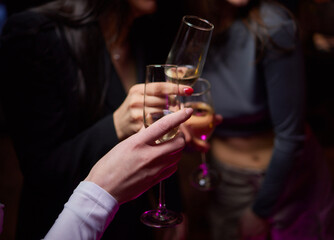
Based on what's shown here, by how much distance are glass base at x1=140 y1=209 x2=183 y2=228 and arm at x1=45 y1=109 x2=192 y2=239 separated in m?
0.18

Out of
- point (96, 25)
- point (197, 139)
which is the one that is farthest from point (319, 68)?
point (96, 25)

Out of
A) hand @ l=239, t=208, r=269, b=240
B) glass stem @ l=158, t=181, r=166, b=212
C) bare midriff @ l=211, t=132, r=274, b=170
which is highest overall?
glass stem @ l=158, t=181, r=166, b=212

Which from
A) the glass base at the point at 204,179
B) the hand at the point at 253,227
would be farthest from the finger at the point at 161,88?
the hand at the point at 253,227

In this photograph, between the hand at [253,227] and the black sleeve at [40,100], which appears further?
the hand at [253,227]

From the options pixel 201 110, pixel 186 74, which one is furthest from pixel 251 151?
pixel 186 74

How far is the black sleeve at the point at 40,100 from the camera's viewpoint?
112 cm

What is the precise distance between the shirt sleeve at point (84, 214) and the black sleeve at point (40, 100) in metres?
0.31

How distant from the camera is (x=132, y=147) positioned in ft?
2.56

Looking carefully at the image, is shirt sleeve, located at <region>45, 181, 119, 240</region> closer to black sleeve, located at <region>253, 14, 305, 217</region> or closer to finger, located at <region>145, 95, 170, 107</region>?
finger, located at <region>145, 95, 170, 107</region>

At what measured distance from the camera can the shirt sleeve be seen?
749mm

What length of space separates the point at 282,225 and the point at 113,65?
129 cm

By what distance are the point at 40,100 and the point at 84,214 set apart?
607 mm

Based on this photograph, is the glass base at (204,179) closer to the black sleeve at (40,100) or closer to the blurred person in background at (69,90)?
the blurred person in background at (69,90)

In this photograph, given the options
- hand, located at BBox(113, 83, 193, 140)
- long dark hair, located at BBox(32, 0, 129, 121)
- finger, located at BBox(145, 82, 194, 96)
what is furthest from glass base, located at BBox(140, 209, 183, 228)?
long dark hair, located at BBox(32, 0, 129, 121)
